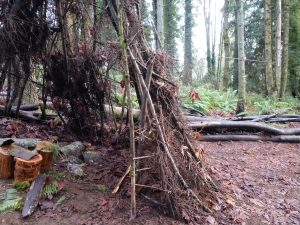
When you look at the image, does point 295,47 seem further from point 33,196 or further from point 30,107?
point 33,196

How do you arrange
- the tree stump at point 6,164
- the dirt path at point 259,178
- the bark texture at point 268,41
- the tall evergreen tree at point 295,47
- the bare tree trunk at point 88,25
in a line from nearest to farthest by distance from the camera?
the tree stump at point 6,164 < the dirt path at point 259,178 < the bare tree trunk at point 88,25 < the bark texture at point 268,41 < the tall evergreen tree at point 295,47

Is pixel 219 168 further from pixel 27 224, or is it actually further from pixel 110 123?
pixel 27 224

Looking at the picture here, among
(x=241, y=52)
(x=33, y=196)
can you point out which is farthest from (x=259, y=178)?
(x=241, y=52)

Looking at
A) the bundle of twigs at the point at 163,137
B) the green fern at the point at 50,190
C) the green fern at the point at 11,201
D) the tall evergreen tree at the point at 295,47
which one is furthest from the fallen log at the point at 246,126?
the tall evergreen tree at the point at 295,47

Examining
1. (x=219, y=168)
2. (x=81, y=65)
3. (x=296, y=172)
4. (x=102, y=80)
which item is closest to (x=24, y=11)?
(x=81, y=65)

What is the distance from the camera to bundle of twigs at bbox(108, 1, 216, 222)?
3455 millimetres

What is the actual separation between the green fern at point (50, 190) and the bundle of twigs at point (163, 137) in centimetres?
98

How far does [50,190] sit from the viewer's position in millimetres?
3469

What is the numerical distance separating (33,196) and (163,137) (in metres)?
1.54

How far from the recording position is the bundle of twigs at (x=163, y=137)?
136 inches

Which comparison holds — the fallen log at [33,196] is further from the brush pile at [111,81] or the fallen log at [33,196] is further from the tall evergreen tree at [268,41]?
the tall evergreen tree at [268,41]

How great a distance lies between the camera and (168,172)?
3.45m

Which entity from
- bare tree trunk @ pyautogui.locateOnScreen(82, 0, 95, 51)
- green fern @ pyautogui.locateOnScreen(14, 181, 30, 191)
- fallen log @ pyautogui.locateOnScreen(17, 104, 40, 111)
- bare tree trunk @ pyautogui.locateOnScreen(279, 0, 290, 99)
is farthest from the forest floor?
bare tree trunk @ pyautogui.locateOnScreen(279, 0, 290, 99)

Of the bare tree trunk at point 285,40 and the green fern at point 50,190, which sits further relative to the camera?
the bare tree trunk at point 285,40
